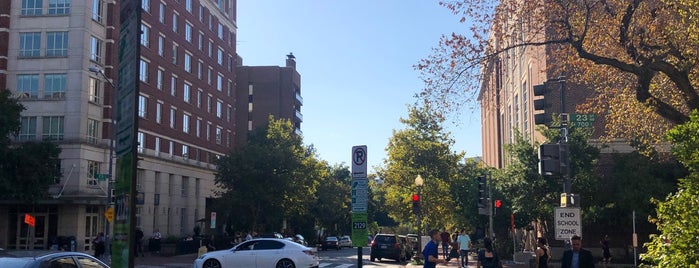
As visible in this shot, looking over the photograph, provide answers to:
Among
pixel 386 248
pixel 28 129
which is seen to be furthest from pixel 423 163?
pixel 28 129

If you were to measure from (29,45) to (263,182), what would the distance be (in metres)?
18.1

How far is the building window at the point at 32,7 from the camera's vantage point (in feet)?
146

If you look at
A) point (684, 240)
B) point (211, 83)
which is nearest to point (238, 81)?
point (211, 83)

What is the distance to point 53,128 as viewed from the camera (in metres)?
43.8

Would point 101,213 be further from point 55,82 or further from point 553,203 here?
point 553,203

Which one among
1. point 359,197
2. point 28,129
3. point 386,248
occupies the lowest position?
point 386,248

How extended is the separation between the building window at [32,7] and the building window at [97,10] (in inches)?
125

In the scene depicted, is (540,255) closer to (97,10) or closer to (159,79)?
(97,10)

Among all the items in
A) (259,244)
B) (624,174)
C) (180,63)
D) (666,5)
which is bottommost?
(259,244)

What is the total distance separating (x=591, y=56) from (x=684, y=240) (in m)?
7.79

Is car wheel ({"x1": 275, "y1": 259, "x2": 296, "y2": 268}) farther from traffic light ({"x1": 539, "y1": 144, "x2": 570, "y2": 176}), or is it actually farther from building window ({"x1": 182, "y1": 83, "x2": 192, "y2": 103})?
building window ({"x1": 182, "y1": 83, "x2": 192, "y2": 103})

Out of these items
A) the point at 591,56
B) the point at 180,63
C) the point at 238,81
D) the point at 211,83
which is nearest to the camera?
the point at 591,56

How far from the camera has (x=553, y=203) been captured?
3231 cm

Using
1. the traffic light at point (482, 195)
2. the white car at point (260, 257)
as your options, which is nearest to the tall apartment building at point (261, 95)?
the traffic light at point (482, 195)
